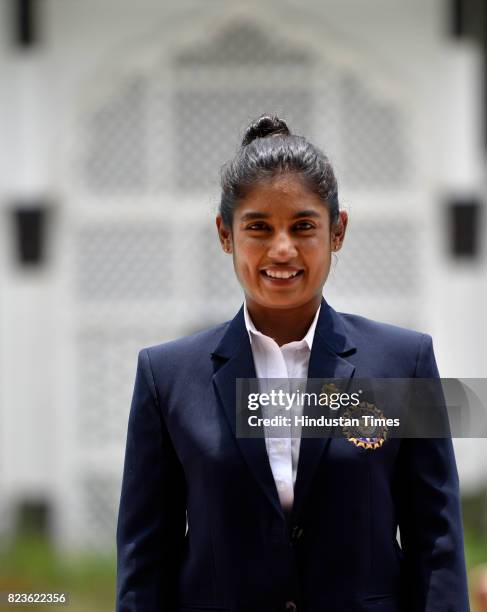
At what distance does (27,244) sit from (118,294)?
57 centimetres

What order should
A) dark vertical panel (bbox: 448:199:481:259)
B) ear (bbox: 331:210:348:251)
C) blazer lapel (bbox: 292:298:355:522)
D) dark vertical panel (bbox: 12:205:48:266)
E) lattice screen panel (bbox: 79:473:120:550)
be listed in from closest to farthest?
blazer lapel (bbox: 292:298:355:522) < ear (bbox: 331:210:348:251) < dark vertical panel (bbox: 448:199:481:259) < dark vertical panel (bbox: 12:205:48:266) < lattice screen panel (bbox: 79:473:120:550)

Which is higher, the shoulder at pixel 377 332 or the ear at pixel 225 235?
the ear at pixel 225 235

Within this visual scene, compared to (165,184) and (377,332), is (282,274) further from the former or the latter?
(165,184)

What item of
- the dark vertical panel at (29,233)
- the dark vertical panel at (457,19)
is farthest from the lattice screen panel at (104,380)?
the dark vertical panel at (457,19)

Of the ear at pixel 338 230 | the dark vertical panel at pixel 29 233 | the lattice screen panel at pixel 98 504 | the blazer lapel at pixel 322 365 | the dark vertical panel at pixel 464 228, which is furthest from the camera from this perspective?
the lattice screen panel at pixel 98 504

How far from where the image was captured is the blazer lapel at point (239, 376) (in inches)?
71.2

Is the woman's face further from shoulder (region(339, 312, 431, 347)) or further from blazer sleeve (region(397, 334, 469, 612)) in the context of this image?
blazer sleeve (region(397, 334, 469, 612))

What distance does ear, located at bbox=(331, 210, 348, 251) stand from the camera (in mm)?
1900

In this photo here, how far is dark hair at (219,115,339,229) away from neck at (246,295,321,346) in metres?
0.14

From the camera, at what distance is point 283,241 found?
1809mm

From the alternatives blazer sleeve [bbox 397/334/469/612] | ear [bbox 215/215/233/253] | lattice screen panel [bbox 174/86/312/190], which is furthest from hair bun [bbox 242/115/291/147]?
lattice screen panel [bbox 174/86/312/190]

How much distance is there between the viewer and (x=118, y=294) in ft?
22.0

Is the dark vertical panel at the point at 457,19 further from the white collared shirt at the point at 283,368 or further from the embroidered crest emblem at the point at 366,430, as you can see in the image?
the embroidered crest emblem at the point at 366,430

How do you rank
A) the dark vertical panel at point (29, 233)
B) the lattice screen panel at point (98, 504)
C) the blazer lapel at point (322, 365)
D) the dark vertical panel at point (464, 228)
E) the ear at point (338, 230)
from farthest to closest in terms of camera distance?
the lattice screen panel at point (98, 504) → the dark vertical panel at point (29, 233) → the dark vertical panel at point (464, 228) → the ear at point (338, 230) → the blazer lapel at point (322, 365)
